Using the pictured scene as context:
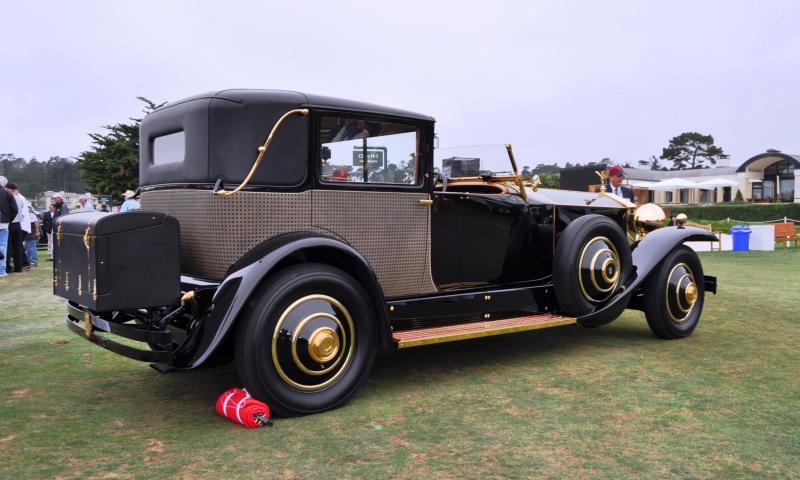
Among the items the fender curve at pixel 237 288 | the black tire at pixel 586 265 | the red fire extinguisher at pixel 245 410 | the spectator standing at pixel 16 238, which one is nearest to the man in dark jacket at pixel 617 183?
the black tire at pixel 586 265

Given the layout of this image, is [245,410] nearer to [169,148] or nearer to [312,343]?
[312,343]

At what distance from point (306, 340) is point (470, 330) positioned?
4.13 ft

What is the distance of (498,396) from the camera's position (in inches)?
148

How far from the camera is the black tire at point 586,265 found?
4.85m

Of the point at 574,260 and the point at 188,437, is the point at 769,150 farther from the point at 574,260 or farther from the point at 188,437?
the point at 188,437

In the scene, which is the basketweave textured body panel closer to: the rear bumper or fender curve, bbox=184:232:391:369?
fender curve, bbox=184:232:391:369

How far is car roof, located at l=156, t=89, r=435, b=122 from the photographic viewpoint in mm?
3566

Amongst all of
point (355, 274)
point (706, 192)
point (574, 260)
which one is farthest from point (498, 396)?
point (706, 192)

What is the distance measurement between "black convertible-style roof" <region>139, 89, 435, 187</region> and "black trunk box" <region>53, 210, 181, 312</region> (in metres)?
0.43

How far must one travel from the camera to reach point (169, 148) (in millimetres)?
3969

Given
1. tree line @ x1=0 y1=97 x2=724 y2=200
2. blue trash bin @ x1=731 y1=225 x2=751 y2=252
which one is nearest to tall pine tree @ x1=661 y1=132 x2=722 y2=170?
tree line @ x1=0 y1=97 x2=724 y2=200

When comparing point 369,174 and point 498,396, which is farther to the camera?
point 369,174

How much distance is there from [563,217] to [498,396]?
1.99m

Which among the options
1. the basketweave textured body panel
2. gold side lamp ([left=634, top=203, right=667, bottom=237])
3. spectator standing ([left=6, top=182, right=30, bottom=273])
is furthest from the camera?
spectator standing ([left=6, top=182, right=30, bottom=273])
